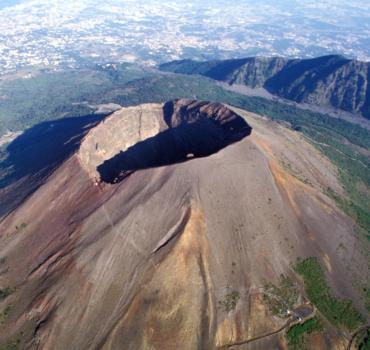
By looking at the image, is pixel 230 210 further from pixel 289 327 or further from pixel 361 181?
pixel 361 181

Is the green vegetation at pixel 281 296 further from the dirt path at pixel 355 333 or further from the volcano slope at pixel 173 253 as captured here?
the dirt path at pixel 355 333

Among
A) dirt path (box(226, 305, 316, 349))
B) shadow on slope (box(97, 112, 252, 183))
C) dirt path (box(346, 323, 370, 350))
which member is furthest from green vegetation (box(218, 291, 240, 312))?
shadow on slope (box(97, 112, 252, 183))

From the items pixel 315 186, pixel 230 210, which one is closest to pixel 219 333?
pixel 230 210

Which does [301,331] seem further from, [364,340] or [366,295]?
[366,295]

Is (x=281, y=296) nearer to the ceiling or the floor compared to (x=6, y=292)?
nearer to the ceiling

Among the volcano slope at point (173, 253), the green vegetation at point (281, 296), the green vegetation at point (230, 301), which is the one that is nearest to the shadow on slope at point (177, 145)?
the volcano slope at point (173, 253)

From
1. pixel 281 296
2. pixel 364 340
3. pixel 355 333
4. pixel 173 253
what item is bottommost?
pixel 355 333

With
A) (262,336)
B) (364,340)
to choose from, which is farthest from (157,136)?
(364,340)
